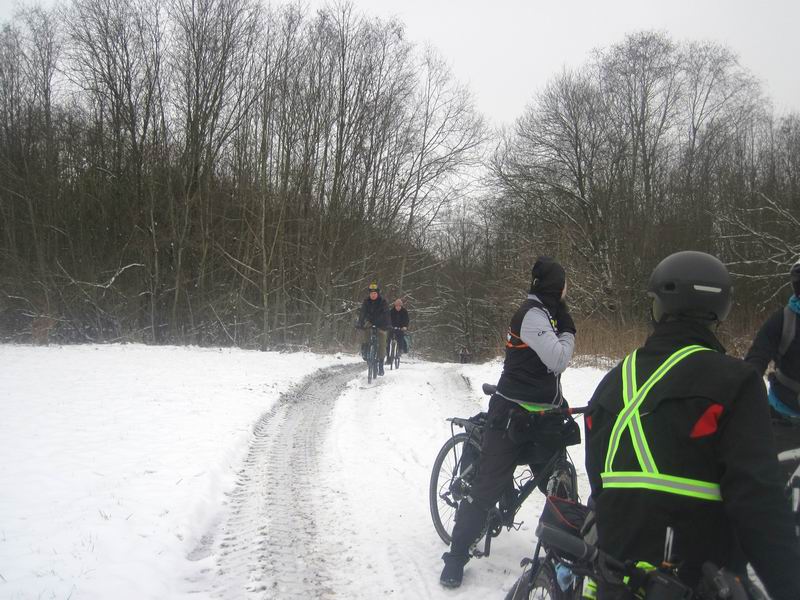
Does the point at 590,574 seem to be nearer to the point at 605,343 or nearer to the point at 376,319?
the point at 376,319

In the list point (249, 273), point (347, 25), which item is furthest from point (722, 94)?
point (249, 273)

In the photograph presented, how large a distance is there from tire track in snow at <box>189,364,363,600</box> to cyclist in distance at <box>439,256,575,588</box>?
3.25ft

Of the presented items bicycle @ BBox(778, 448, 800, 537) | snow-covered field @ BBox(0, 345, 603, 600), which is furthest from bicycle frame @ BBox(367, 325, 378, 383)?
bicycle @ BBox(778, 448, 800, 537)

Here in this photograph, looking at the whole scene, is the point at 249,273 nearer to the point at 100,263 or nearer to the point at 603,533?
the point at 100,263

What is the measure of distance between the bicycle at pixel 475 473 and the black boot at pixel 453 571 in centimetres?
17

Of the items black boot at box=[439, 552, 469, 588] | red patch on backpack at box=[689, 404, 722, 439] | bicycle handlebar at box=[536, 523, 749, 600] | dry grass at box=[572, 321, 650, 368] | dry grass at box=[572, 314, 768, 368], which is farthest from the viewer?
dry grass at box=[572, 321, 650, 368]

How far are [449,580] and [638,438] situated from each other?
2300 millimetres

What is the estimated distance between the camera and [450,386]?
39.9 feet

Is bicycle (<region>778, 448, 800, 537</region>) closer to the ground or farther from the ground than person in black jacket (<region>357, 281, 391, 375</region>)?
closer to the ground

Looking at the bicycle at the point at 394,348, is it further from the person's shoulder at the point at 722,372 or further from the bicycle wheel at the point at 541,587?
the person's shoulder at the point at 722,372

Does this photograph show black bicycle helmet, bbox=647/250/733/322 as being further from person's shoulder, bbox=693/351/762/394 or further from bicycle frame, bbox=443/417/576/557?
bicycle frame, bbox=443/417/576/557

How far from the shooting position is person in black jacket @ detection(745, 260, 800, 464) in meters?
3.72

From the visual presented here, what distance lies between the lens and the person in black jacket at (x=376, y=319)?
13828mm

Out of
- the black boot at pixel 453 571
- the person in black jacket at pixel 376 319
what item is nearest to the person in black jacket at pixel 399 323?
the person in black jacket at pixel 376 319
